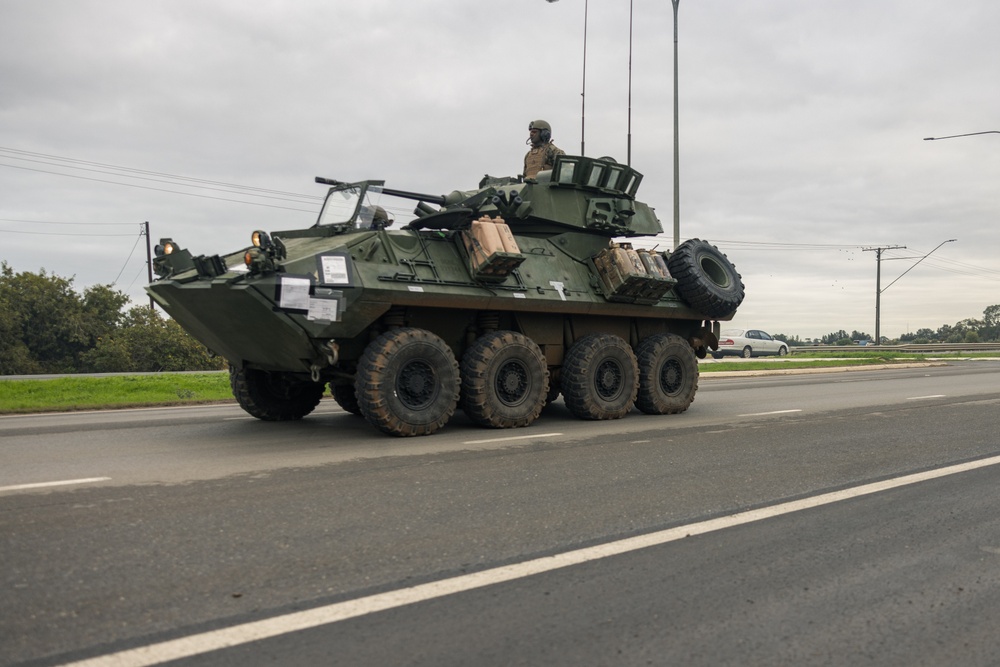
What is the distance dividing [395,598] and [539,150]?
393 inches

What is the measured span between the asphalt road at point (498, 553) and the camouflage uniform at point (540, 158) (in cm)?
538

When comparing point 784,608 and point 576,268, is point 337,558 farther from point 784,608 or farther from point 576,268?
point 576,268

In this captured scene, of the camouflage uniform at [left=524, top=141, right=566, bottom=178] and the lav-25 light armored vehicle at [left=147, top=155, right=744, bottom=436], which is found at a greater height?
the camouflage uniform at [left=524, top=141, right=566, bottom=178]

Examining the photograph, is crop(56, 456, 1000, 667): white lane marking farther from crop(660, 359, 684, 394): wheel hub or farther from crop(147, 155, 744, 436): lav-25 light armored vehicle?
crop(660, 359, 684, 394): wheel hub

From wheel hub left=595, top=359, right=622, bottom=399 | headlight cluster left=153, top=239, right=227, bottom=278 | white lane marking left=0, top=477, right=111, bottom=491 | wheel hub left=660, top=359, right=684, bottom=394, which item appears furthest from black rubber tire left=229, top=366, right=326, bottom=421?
wheel hub left=660, top=359, right=684, bottom=394

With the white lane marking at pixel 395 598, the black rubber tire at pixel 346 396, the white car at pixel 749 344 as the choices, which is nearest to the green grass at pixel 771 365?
the white car at pixel 749 344

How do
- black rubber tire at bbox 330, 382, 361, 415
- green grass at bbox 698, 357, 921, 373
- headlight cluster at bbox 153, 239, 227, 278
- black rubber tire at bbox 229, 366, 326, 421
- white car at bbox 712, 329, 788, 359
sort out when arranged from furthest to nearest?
1. white car at bbox 712, 329, 788, 359
2. green grass at bbox 698, 357, 921, 373
3. black rubber tire at bbox 330, 382, 361, 415
4. black rubber tire at bbox 229, 366, 326, 421
5. headlight cluster at bbox 153, 239, 227, 278

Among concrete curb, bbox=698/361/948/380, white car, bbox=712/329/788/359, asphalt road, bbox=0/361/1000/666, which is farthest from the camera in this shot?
white car, bbox=712/329/788/359

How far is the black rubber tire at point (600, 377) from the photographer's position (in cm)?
1116

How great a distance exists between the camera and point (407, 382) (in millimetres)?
9344

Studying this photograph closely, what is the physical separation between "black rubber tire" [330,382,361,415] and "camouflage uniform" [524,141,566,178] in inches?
160

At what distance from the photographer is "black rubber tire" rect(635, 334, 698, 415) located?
1213 centimetres

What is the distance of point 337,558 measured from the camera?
4410mm

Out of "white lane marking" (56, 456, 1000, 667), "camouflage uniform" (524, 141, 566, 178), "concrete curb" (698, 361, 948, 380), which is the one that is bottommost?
"white lane marking" (56, 456, 1000, 667)
